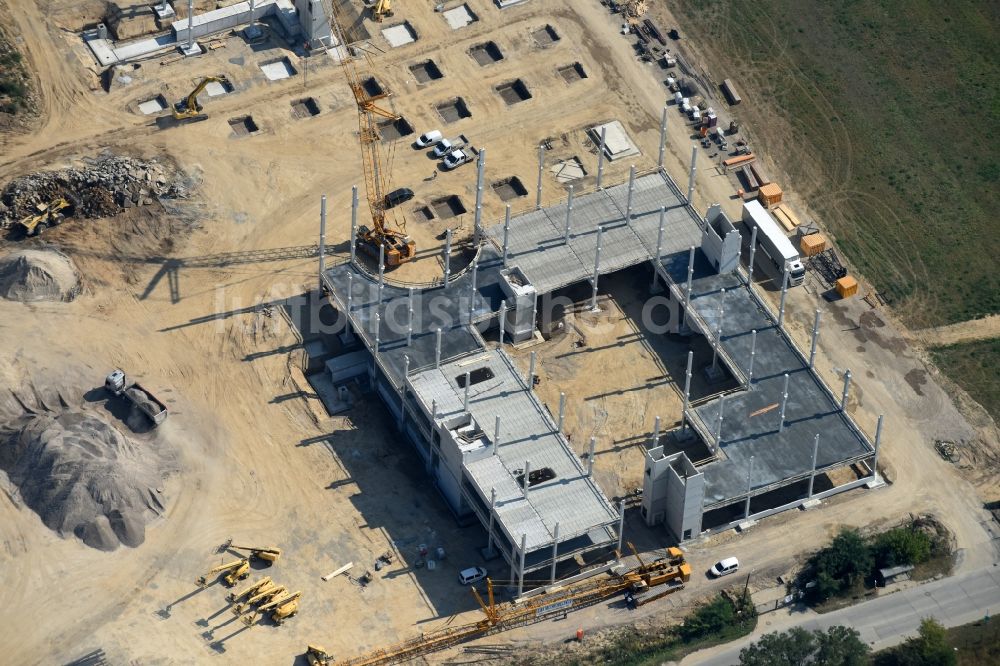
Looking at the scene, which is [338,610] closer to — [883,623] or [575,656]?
[575,656]

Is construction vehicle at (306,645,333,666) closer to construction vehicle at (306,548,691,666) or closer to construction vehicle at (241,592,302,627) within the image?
construction vehicle at (306,548,691,666)

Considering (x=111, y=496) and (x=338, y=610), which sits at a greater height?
(x=111, y=496)

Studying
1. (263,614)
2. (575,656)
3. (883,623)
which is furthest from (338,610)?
(883,623)

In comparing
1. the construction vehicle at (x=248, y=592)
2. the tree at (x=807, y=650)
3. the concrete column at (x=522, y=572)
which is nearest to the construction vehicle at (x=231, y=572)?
the construction vehicle at (x=248, y=592)

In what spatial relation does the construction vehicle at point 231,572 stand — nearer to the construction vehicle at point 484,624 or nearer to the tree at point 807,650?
the construction vehicle at point 484,624

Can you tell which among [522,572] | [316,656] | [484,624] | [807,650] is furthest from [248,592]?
[807,650]

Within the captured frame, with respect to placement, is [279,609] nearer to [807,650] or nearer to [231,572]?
[231,572]
